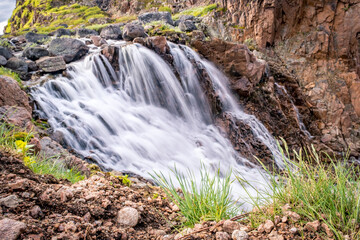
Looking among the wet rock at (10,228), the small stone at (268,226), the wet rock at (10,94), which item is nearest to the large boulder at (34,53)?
the wet rock at (10,94)

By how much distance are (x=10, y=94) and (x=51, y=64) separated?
168 inches

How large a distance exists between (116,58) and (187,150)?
489 centimetres

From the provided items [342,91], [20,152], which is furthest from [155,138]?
[342,91]

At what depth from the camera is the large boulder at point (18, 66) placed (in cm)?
838

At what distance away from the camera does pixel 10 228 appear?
1.37 m

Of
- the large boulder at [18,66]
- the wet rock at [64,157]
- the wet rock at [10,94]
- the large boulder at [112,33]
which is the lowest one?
the wet rock at [64,157]

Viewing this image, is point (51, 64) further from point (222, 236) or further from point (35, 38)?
point (222, 236)

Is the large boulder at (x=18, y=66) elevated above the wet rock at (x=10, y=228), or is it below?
above

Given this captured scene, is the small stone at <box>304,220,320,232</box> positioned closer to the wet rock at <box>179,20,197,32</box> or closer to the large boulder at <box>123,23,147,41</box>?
the large boulder at <box>123,23,147,41</box>

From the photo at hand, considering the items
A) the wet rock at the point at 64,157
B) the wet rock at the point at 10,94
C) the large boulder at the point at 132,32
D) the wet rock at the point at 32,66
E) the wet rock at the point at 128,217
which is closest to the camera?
the wet rock at the point at 128,217

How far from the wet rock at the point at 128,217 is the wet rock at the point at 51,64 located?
8.36 metres

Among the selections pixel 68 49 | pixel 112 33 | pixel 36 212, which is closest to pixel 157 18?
pixel 112 33

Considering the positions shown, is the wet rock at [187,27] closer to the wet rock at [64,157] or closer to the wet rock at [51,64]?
the wet rock at [51,64]

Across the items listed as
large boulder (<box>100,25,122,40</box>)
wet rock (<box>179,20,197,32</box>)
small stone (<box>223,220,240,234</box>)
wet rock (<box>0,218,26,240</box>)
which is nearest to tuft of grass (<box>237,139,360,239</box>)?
small stone (<box>223,220,240,234</box>)
